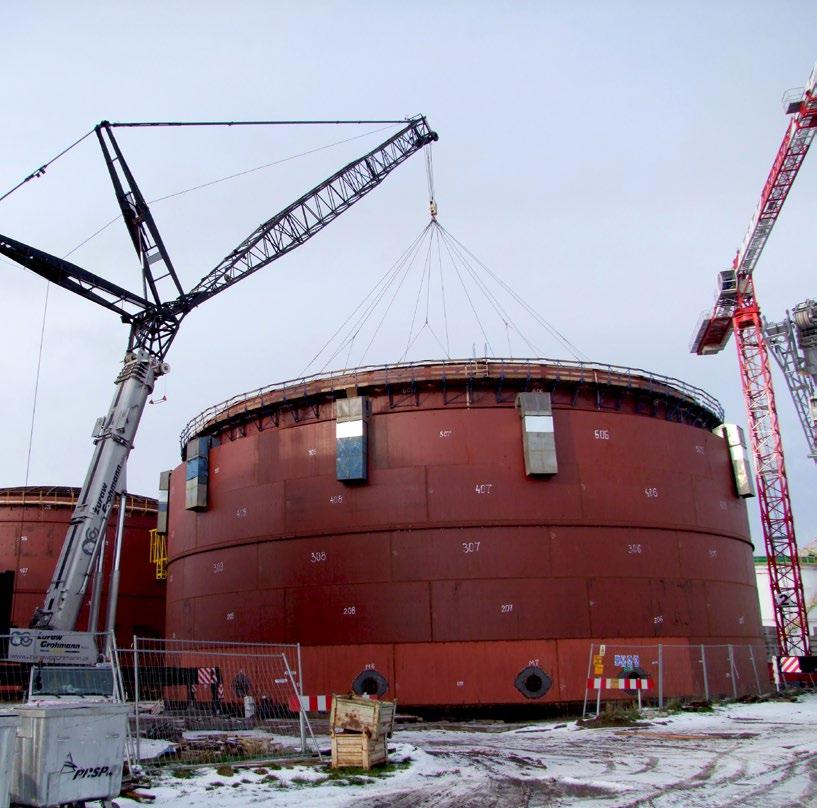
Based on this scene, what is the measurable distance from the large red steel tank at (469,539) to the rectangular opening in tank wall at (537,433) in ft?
1.40

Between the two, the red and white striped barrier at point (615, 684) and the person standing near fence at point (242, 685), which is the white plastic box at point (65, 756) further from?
the red and white striped barrier at point (615, 684)

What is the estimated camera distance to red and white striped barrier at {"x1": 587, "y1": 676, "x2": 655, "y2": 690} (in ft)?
79.5

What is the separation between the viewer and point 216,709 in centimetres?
2314

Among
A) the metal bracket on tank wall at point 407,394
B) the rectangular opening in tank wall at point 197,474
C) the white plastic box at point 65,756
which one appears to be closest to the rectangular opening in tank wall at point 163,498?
the rectangular opening in tank wall at point 197,474

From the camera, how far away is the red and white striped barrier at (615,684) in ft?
79.5

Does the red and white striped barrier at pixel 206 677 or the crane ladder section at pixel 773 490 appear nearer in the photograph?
the red and white striped barrier at pixel 206 677

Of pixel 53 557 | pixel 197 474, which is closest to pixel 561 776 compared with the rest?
pixel 197 474

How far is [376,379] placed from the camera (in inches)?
1143

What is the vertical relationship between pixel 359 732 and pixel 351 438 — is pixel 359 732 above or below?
below

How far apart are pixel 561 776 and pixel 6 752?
839 centimetres

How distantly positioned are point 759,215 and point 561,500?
118 feet

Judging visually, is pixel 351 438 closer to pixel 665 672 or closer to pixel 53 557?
pixel 665 672

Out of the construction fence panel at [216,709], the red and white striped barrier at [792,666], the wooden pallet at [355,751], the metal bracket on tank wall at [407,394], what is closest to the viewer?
the wooden pallet at [355,751]

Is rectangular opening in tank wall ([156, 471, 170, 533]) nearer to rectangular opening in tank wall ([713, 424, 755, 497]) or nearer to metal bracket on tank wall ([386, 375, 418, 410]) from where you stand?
metal bracket on tank wall ([386, 375, 418, 410])
